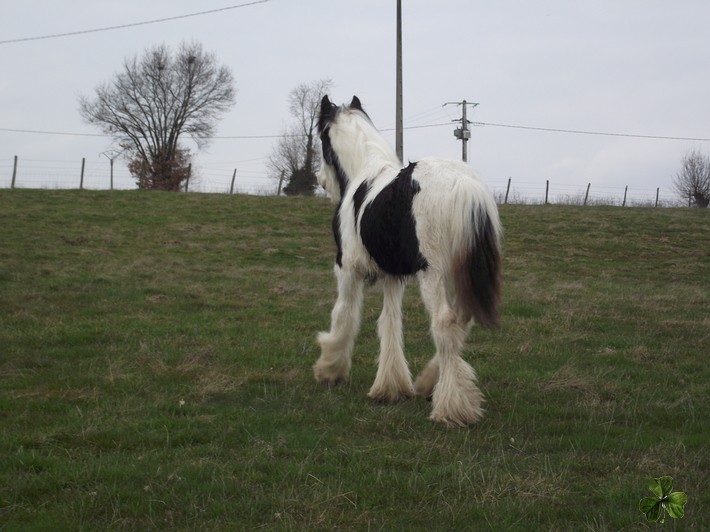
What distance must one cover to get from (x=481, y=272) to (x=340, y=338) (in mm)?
1766

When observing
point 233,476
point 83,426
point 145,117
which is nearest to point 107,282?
point 83,426

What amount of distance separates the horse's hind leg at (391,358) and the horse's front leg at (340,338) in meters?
0.27

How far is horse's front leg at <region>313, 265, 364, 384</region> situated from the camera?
6582 millimetres

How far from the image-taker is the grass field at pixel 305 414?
382 centimetres

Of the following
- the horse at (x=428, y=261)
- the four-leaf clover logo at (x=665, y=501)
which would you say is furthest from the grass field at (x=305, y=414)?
the four-leaf clover logo at (x=665, y=501)

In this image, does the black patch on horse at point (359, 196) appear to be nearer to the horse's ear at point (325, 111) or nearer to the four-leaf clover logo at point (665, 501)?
the horse's ear at point (325, 111)

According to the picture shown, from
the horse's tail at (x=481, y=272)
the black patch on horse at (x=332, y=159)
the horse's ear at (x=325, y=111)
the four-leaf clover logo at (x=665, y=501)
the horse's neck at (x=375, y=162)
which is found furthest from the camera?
the horse's ear at (x=325, y=111)

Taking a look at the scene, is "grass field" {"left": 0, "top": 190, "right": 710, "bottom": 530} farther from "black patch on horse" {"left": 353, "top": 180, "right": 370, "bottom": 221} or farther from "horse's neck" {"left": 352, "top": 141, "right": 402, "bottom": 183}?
"horse's neck" {"left": 352, "top": 141, "right": 402, "bottom": 183}

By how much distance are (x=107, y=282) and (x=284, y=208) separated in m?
15.2

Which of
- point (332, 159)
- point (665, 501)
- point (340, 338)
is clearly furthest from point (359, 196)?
point (665, 501)

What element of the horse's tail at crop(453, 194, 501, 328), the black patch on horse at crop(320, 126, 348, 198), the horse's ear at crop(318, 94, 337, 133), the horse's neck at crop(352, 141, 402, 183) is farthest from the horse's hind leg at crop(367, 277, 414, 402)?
the horse's ear at crop(318, 94, 337, 133)

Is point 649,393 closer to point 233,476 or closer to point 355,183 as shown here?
point 355,183

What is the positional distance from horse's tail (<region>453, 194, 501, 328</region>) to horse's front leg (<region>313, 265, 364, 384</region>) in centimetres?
143

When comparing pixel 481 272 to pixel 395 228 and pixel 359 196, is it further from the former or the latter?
pixel 359 196
